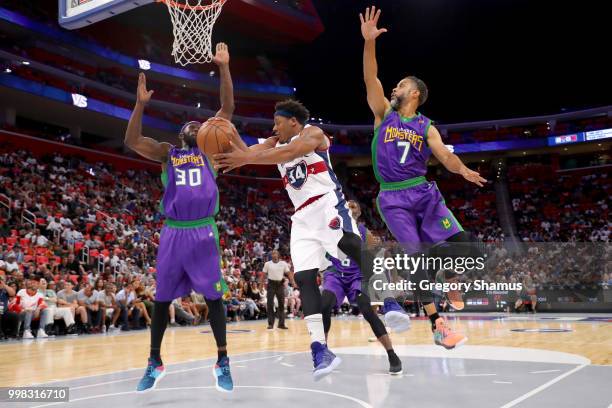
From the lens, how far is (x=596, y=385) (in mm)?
4438

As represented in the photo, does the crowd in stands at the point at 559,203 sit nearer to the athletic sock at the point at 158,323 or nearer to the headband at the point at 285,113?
the headband at the point at 285,113

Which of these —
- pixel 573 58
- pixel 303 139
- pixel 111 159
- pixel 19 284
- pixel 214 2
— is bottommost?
pixel 19 284

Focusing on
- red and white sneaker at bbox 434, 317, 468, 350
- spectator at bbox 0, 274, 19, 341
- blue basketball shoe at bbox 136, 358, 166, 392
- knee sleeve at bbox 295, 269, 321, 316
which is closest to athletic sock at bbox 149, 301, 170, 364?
blue basketball shoe at bbox 136, 358, 166, 392

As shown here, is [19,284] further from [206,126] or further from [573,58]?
[573,58]

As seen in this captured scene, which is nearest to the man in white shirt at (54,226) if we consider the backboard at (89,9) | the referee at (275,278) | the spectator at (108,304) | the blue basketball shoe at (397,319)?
the spectator at (108,304)

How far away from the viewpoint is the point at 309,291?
14.4 feet

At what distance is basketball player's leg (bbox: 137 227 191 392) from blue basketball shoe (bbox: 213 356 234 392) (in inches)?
17.6

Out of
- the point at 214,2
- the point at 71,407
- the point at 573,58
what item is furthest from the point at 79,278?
the point at 573,58

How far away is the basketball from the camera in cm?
410

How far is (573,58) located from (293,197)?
30120 millimetres

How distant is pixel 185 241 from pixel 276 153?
111 centimetres

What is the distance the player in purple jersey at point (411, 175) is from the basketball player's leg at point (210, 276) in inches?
55.6

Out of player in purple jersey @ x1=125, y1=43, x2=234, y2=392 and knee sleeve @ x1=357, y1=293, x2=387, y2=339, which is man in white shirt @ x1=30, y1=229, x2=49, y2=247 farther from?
knee sleeve @ x1=357, y1=293, x2=387, y2=339

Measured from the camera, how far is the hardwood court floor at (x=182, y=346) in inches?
232
